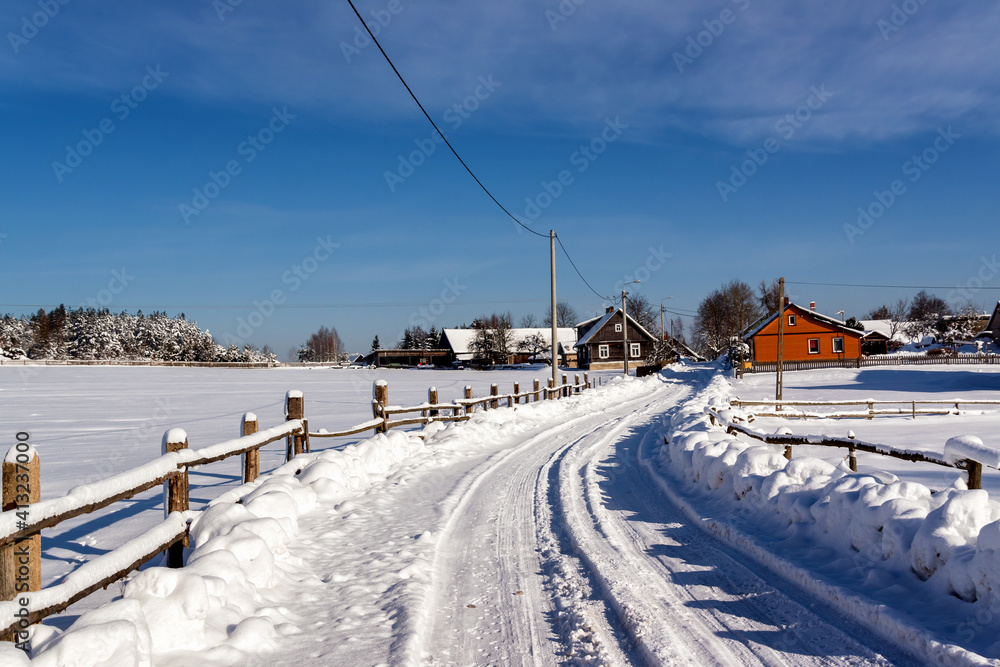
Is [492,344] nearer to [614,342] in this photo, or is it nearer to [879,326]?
[614,342]

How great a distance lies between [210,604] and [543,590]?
244 cm

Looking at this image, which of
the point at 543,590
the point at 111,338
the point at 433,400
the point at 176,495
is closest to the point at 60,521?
the point at 176,495

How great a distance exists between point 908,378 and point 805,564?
145ft

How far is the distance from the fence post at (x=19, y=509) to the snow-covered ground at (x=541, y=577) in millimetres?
392

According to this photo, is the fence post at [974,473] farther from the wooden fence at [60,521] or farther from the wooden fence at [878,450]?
the wooden fence at [60,521]

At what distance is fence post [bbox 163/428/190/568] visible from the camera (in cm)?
502

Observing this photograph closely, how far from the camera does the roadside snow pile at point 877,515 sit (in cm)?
385

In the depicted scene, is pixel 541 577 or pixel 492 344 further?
pixel 492 344

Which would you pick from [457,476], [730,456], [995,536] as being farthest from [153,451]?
[995,536]

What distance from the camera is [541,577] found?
5.12 metres

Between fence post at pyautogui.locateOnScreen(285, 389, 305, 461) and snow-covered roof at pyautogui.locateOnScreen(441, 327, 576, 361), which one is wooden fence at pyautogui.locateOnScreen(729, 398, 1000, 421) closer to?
fence post at pyautogui.locateOnScreen(285, 389, 305, 461)

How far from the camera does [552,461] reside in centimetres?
1100

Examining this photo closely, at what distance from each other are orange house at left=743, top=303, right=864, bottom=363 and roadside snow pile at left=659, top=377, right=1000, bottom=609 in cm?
5315

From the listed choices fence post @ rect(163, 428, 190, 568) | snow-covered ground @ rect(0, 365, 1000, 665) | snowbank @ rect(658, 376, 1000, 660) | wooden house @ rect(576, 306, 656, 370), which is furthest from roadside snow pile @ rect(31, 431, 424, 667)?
wooden house @ rect(576, 306, 656, 370)
